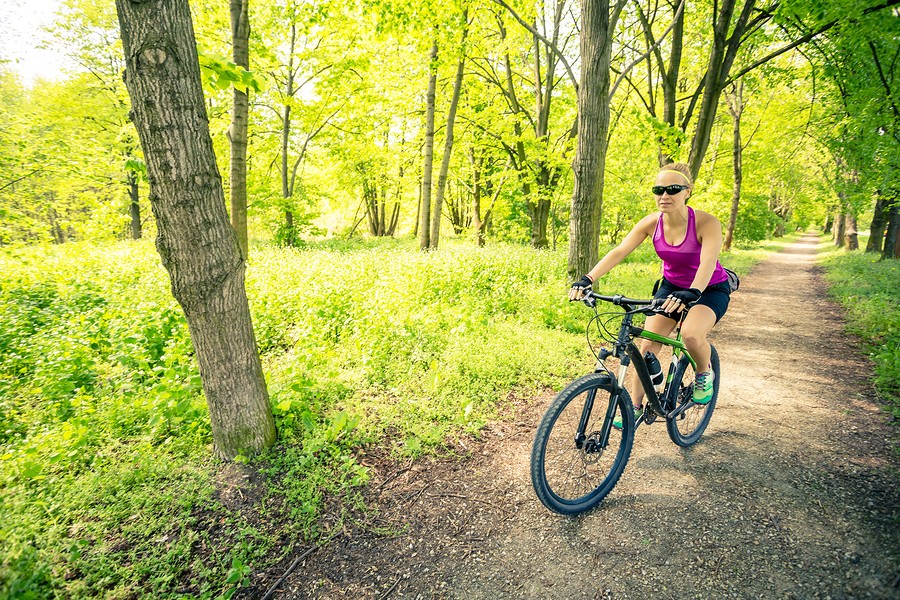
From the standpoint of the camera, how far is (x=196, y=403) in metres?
3.40

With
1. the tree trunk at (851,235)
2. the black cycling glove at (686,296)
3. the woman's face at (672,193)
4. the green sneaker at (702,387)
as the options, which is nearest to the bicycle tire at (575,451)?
the black cycling glove at (686,296)

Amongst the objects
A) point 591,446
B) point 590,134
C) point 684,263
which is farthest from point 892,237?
point 591,446

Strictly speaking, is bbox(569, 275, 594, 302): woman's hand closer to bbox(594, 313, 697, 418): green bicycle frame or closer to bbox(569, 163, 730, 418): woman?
bbox(569, 163, 730, 418): woman

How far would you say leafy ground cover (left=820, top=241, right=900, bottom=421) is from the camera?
4566 millimetres

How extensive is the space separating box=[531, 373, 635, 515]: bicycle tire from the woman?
554mm

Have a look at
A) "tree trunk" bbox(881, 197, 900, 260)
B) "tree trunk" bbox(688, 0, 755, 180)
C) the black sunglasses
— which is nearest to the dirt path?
the black sunglasses

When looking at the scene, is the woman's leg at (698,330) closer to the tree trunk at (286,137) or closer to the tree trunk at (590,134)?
the tree trunk at (590,134)

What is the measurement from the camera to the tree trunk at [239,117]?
7.21m

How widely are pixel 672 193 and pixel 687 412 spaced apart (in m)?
2.07

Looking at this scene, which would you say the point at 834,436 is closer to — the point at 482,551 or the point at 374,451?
the point at 482,551

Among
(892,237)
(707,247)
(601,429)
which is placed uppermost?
(892,237)

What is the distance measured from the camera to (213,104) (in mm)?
14820

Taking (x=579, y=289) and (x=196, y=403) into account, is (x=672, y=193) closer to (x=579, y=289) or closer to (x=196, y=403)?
(x=579, y=289)

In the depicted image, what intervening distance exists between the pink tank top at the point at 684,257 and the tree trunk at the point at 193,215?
346cm
